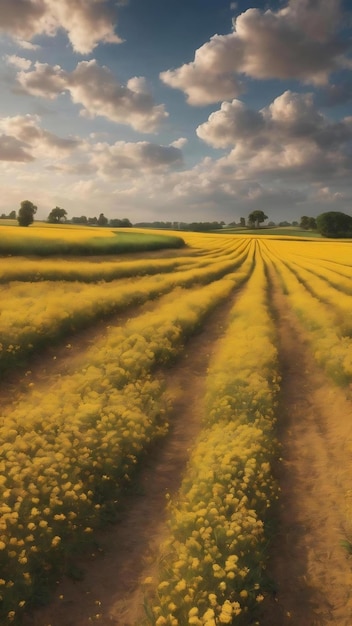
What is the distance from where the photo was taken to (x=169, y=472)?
35.1 ft

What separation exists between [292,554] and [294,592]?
86 cm

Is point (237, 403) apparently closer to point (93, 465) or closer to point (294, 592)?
point (93, 465)

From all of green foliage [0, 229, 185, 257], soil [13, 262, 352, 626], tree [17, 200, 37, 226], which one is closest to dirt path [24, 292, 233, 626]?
soil [13, 262, 352, 626]

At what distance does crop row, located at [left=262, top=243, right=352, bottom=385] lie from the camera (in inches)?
650

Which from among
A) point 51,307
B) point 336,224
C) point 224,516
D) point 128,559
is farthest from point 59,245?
point 336,224

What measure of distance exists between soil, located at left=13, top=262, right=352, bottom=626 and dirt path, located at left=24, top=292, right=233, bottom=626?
17mm

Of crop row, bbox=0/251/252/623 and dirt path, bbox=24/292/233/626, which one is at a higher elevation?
crop row, bbox=0/251/252/623

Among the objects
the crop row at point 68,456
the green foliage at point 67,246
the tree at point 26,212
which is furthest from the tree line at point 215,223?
the crop row at point 68,456

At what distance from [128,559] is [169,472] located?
2.77 meters

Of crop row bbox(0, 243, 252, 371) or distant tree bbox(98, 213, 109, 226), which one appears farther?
distant tree bbox(98, 213, 109, 226)

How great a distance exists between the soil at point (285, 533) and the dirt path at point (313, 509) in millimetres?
18

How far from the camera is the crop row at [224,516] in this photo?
6.80m

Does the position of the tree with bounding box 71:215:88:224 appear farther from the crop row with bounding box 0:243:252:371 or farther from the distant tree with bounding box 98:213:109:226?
the crop row with bounding box 0:243:252:371

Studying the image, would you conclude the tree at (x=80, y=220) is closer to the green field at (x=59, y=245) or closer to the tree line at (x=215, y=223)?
the tree line at (x=215, y=223)
